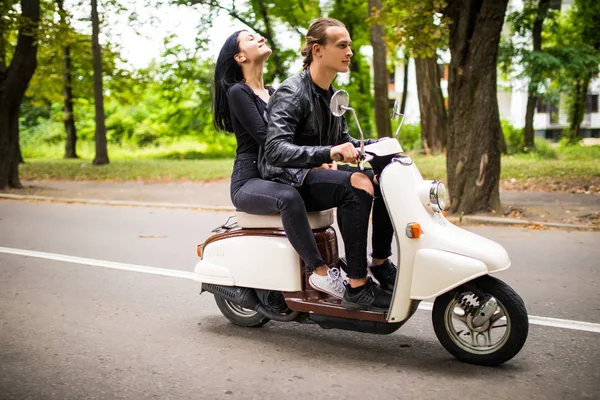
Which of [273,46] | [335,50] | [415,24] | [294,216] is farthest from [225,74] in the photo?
[273,46]

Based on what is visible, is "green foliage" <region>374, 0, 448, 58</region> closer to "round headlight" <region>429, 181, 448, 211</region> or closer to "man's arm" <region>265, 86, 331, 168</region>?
"man's arm" <region>265, 86, 331, 168</region>

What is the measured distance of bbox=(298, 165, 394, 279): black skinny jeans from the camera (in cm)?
394

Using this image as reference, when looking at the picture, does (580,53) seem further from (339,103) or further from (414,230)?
(339,103)

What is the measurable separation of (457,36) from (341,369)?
7.42 m

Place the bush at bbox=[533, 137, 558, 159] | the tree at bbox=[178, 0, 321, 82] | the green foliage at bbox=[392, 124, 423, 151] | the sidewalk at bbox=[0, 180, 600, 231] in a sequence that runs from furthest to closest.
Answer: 1. the green foliage at bbox=[392, 124, 423, 151]
2. the tree at bbox=[178, 0, 321, 82]
3. the bush at bbox=[533, 137, 558, 159]
4. the sidewalk at bbox=[0, 180, 600, 231]

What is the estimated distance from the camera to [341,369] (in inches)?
153

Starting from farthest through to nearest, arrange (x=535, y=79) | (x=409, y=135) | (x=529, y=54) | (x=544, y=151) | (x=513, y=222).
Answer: (x=409, y=135)
(x=535, y=79)
(x=529, y=54)
(x=544, y=151)
(x=513, y=222)

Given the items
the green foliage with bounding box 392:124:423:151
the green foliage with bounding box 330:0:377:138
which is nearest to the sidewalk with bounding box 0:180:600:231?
the green foliage with bounding box 330:0:377:138

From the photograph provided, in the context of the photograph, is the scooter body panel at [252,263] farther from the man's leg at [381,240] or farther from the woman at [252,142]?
the man's leg at [381,240]

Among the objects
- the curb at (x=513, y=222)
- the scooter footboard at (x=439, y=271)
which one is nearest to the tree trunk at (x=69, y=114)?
the curb at (x=513, y=222)

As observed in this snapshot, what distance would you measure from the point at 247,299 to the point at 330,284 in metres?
0.63

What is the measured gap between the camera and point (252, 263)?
4.39m

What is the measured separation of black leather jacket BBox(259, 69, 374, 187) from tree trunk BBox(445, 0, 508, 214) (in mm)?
6246

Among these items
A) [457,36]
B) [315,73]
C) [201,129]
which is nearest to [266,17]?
[201,129]
